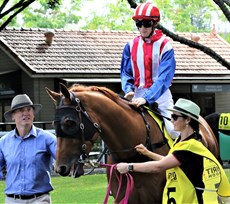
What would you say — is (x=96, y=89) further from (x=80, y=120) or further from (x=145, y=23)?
(x=145, y=23)

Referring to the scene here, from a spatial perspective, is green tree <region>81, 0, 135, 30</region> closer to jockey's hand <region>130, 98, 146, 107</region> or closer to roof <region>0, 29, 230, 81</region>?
roof <region>0, 29, 230, 81</region>

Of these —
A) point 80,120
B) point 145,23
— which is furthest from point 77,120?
point 145,23

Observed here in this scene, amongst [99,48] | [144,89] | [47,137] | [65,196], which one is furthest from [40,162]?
[99,48]

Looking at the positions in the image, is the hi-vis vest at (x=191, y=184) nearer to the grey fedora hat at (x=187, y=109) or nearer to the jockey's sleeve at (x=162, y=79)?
the grey fedora hat at (x=187, y=109)

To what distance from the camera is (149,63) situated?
7.59 metres

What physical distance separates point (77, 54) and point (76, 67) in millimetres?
1607

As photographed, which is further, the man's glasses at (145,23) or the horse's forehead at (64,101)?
the man's glasses at (145,23)

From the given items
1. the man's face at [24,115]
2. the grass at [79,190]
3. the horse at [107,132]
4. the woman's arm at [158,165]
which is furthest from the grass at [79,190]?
the woman's arm at [158,165]

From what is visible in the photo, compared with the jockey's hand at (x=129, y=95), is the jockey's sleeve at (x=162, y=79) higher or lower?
higher

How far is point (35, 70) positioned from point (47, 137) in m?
18.9

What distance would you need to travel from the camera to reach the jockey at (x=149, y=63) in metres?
7.41

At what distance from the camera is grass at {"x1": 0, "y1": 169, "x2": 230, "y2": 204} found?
1422 cm

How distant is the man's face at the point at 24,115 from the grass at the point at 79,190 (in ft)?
21.0

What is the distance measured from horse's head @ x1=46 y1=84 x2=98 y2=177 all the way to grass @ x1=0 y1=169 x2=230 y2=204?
684cm
